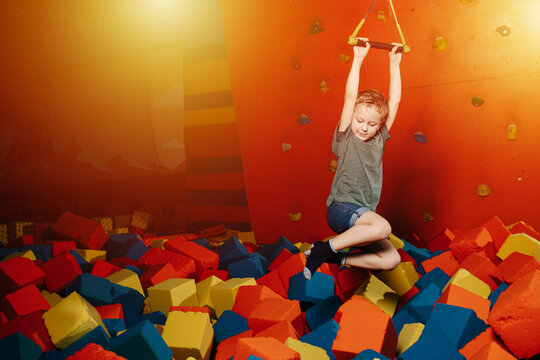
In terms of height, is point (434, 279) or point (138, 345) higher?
point (138, 345)

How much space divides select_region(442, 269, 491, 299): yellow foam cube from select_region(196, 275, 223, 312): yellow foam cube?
1.09 meters

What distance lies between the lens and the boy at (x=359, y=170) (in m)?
1.81

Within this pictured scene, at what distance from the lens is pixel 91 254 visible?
2695mm

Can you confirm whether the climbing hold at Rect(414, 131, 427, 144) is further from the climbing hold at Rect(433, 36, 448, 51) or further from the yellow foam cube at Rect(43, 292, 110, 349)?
the yellow foam cube at Rect(43, 292, 110, 349)

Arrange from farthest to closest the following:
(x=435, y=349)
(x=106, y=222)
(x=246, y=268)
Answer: (x=106, y=222) → (x=246, y=268) → (x=435, y=349)

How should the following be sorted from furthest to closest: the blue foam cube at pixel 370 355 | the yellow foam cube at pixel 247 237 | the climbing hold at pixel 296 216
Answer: the yellow foam cube at pixel 247 237, the climbing hold at pixel 296 216, the blue foam cube at pixel 370 355

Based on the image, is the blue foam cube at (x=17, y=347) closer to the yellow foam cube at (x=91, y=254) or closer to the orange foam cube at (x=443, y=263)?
the yellow foam cube at (x=91, y=254)

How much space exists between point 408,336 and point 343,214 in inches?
22.2

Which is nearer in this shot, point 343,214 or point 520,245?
point 343,214

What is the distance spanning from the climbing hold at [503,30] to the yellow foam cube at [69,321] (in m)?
2.55

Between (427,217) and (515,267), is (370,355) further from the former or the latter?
(427,217)

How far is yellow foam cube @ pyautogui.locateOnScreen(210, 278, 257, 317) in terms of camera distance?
1911mm

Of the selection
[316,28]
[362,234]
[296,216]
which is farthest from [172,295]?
[316,28]

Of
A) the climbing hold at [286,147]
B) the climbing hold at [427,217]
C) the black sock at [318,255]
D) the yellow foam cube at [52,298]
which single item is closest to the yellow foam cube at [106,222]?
the yellow foam cube at [52,298]
